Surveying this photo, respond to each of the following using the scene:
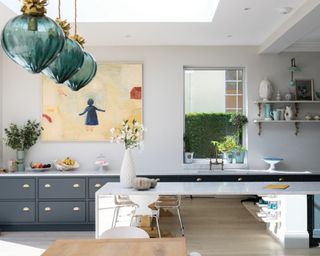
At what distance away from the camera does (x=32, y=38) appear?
1.51 metres

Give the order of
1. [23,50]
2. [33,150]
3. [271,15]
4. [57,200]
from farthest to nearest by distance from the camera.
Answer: [33,150]
[57,200]
[271,15]
[23,50]

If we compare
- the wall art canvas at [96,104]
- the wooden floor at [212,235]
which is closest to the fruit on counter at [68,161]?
the wall art canvas at [96,104]

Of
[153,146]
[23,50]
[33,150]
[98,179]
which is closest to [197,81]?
[153,146]

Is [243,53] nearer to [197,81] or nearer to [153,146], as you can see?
[197,81]

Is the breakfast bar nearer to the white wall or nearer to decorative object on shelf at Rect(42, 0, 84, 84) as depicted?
the white wall

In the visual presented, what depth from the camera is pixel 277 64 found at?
633cm

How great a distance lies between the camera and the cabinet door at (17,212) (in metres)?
5.56

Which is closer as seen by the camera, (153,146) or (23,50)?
(23,50)

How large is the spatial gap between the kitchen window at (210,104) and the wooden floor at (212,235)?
1165 mm

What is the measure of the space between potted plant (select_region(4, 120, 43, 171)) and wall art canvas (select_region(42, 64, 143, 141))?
0.16m

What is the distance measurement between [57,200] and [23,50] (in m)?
4.37

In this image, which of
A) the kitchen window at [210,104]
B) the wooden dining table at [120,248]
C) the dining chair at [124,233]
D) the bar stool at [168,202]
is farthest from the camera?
the kitchen window at [210,104]

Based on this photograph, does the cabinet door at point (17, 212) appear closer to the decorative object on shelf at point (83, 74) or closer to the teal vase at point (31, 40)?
the decorative object on shelf at point (83, 74)

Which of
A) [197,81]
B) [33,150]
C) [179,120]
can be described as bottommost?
[33,150]
